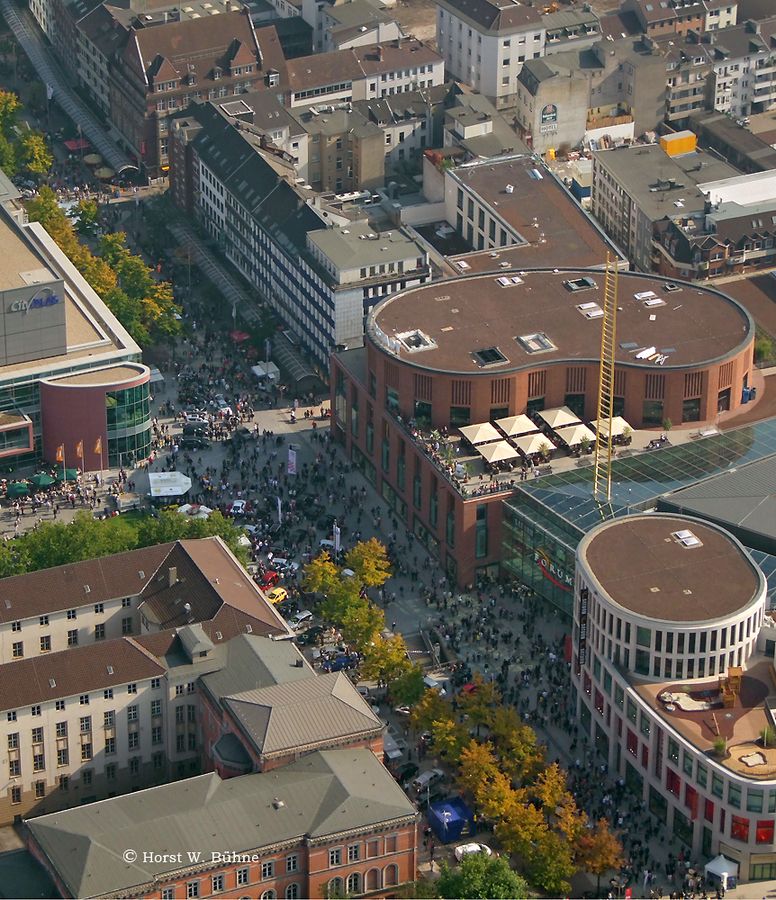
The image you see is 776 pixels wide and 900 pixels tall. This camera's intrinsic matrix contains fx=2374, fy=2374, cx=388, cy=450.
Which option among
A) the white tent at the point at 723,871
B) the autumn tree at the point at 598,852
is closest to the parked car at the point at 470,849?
the autumn tree at the point at 598,852

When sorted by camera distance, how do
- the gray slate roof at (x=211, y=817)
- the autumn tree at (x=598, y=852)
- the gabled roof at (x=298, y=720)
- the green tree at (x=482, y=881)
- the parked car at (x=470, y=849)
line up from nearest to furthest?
the gray slate roof at (x=211, y=817), the green tree at (x=482, y=881), the autumn tree at (x=598, y=852), the gabled roof at (x=298, y=720), the parked car at (x=470, y=849)

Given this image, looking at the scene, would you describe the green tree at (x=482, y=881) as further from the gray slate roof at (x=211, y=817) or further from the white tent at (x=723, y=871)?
the white tent at (x=723, y=871)

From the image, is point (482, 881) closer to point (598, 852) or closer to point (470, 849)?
point (470, 849)

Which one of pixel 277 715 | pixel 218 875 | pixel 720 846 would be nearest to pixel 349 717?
pixel 277 715

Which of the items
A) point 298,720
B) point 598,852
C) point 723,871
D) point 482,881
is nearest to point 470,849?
point 482,881

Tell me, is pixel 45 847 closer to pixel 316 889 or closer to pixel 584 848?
pixel 316 889
